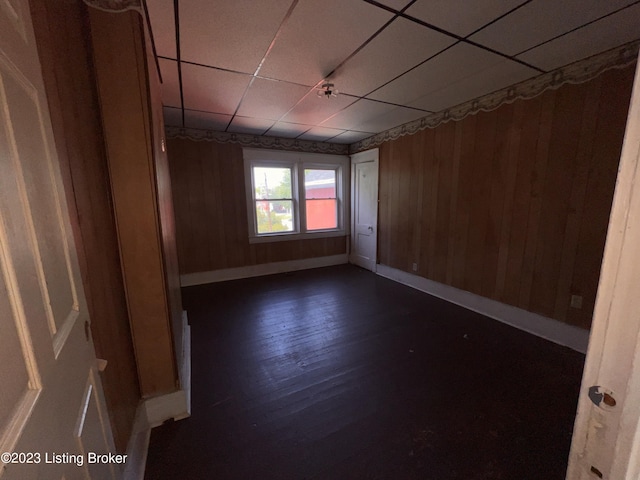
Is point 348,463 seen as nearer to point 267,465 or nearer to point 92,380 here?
point 267,465

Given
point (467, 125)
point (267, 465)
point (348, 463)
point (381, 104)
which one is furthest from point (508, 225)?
point (267, 465)

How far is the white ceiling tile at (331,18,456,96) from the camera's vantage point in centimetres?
166

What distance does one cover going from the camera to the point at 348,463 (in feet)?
4.37

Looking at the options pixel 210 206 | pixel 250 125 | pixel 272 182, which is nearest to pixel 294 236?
pixel 272 182

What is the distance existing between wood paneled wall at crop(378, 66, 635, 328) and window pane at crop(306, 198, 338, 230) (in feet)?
5.59

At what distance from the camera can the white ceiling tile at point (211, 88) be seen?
7.06 feet

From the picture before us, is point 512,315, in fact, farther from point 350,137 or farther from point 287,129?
point 287,129

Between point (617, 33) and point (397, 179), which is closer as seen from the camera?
point (617, 33)

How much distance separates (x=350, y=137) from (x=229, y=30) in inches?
122

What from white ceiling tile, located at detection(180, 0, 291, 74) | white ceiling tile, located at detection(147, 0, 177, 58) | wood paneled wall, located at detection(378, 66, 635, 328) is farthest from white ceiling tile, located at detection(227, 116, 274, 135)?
wood paneled wall, located at detection(378, 66, 635, 328)

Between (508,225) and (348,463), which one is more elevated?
(508,225)

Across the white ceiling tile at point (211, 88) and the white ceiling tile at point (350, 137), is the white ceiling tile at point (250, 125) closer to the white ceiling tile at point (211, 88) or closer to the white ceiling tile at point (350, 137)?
the white ceiling tile at point (211, 88)

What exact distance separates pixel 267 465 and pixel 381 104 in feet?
10.7

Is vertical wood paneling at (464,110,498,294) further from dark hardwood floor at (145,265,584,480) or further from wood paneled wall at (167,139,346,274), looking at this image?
wood paneled wall at (167,139,346,274)
